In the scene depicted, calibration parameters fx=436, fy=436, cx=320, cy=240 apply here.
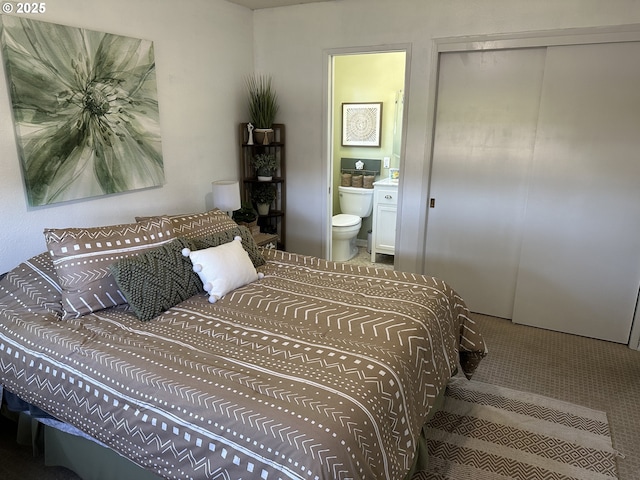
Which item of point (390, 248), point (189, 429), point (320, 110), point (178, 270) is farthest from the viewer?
point (390, 248)

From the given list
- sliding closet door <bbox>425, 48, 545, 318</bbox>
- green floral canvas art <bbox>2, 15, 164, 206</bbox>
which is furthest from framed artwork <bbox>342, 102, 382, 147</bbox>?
green floral canvas art <bbox>2, 15, 164, 206</bbox>

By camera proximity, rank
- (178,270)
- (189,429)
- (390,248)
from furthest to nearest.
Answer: (390,248) → (178,270) → (189,429)

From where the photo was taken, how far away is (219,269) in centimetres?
230

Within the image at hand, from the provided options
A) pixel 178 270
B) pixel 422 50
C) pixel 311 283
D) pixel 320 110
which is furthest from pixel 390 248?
pixel 178 270

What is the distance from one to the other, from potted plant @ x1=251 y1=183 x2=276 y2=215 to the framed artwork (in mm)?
1597

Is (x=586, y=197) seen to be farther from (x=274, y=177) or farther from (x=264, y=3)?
(x=264, y=3)

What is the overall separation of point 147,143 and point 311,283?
1563 mm

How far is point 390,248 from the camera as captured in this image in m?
4.82

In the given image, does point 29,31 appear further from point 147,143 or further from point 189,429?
point 189,429

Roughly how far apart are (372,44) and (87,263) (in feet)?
8.90

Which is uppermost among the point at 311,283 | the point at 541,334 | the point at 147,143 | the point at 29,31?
the point at 29,31

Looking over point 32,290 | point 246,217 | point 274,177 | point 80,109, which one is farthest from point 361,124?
point 32,290

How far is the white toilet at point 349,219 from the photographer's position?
15.9 feet

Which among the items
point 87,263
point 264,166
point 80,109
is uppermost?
point 80,109
